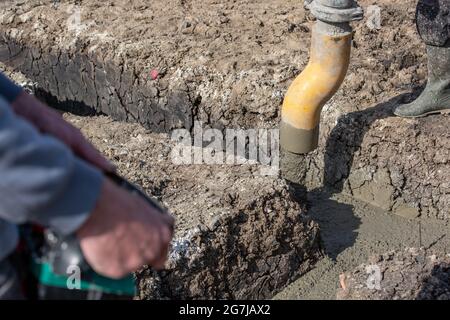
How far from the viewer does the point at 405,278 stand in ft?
8.43

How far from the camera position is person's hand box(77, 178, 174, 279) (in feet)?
4.07

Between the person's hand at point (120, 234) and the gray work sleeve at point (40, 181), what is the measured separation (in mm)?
30

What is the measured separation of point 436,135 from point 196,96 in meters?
1.44

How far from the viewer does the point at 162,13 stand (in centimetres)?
486

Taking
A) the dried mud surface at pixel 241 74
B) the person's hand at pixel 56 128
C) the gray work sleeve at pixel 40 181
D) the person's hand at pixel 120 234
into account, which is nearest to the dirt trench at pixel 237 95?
the dried mud surface at pixel 241 74

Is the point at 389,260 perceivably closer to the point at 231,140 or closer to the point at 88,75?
the point at 231,140

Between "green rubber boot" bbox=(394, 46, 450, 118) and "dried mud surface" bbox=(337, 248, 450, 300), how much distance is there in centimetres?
109

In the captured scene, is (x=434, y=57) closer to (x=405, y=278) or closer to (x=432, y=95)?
(x=432, y=95)

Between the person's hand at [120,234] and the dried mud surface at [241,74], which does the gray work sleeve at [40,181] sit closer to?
the person's hand at [120,234]

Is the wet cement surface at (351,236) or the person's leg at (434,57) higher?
the person's leg at (434,57)

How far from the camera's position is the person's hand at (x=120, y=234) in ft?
4.07

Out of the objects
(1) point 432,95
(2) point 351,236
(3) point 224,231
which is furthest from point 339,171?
(3) point 224,231

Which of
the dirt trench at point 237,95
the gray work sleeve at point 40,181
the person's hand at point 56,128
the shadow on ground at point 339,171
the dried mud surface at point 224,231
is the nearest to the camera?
the gray work sleeve at point 40,181
